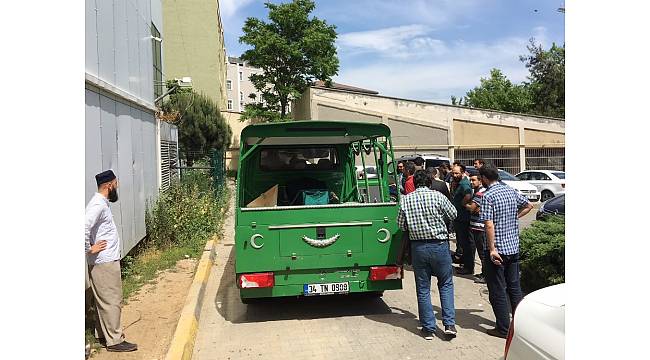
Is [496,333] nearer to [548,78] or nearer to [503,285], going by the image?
[503,285]

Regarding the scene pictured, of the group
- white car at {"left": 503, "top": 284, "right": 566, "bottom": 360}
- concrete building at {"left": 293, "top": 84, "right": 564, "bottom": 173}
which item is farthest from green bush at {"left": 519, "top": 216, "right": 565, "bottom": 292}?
concrete building at {"left": 293, "top": 84, "right": 564, "bottom": 173}

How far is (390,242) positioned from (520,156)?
1122 inches

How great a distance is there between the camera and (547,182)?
20969 mm

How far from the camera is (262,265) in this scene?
590cm

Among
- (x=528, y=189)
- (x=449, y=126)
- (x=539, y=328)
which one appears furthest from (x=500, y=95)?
(x=539, y=328)

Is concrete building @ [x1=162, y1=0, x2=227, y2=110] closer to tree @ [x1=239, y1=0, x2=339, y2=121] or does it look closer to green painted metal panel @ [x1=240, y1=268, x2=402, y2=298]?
tree @ [x1=239, y1=0, x2=339, y2=121]

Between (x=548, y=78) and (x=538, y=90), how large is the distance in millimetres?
1429

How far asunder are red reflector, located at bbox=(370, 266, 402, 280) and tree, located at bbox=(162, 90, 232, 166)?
68.6ft

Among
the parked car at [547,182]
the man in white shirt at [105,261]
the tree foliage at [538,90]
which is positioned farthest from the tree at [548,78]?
the man in white shirt at [105,261]

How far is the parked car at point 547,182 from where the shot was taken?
67.9 ft

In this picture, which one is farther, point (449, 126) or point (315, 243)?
point (449, 126)
